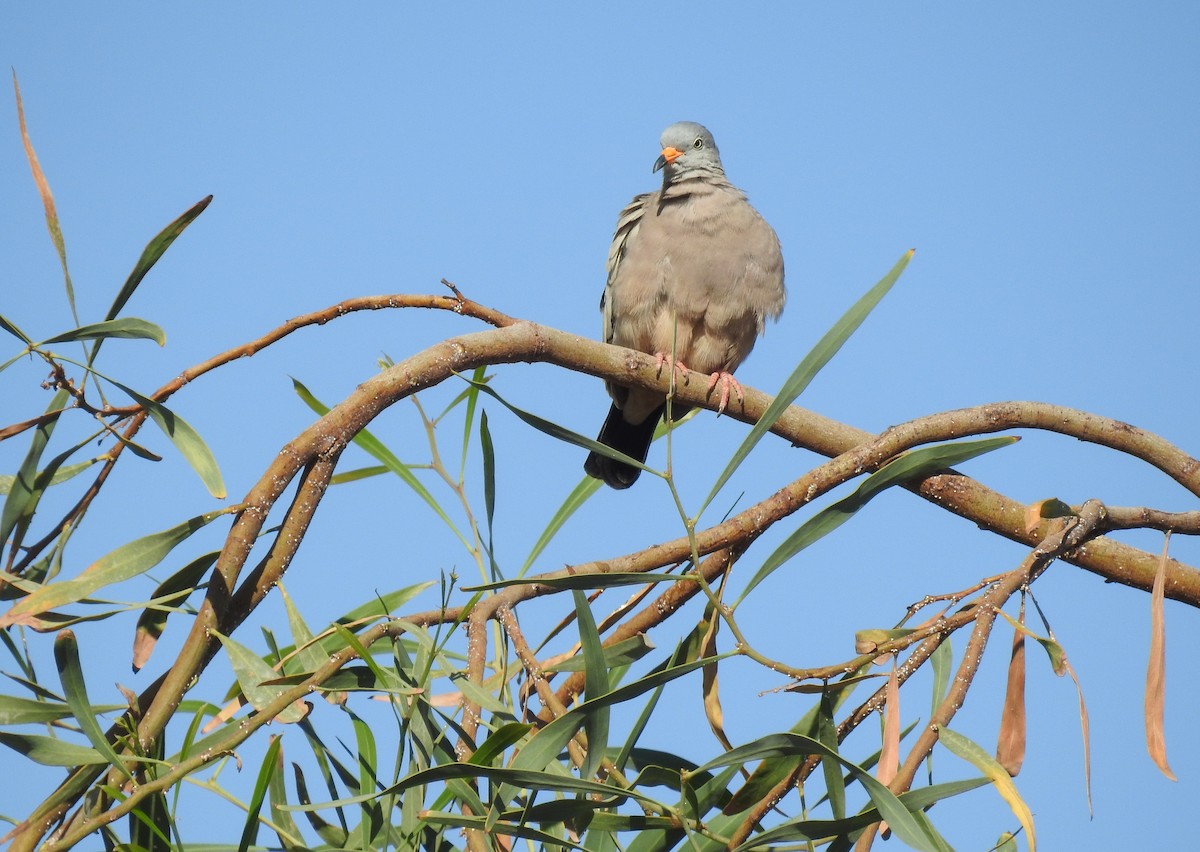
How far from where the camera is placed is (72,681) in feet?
6.09

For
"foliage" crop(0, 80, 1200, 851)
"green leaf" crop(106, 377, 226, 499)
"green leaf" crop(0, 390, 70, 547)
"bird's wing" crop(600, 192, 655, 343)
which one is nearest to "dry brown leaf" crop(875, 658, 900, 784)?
"foliage" crop(0, 80, 1200, 851)

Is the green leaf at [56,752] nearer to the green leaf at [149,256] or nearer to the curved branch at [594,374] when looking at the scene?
the curved branch at [594,374]

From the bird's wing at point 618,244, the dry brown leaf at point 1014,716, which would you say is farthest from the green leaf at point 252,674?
the bird's wing at point 618,244

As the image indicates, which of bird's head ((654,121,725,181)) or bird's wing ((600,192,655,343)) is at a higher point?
bird's head ((654,121,725,181))

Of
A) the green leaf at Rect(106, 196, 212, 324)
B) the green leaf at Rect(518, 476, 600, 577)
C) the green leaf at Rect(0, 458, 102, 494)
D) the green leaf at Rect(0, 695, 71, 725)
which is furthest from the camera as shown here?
the green leaf at Rect(518, 476, 600, 577)

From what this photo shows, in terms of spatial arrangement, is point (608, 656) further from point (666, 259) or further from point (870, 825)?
point (666, 259)

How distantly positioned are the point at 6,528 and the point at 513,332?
0.98 meters

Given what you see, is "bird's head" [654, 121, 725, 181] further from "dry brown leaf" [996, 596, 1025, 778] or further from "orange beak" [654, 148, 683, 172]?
"dry brown leaf" [996, 596, 1025, 778]

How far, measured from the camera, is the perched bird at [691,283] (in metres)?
4.44

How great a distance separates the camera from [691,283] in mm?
4426

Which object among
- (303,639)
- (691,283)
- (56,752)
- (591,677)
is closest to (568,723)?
(591,677)

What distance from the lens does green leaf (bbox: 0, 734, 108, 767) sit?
6.08 ft

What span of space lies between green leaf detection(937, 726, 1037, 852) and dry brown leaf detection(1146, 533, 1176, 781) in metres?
0.21

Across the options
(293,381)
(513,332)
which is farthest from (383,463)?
(513,332)
